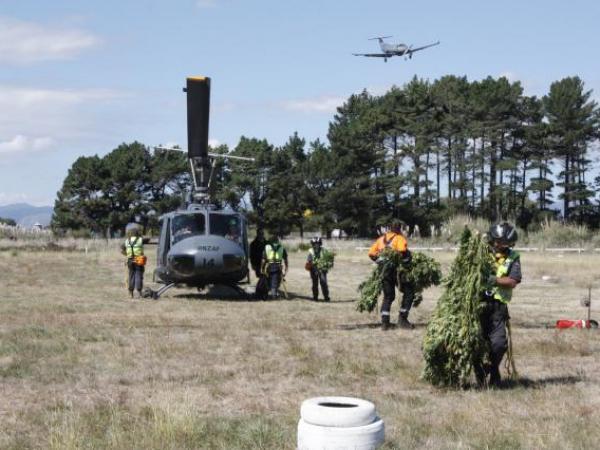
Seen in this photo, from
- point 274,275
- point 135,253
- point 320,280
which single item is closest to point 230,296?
point 274,275

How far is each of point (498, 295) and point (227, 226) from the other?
436 inches

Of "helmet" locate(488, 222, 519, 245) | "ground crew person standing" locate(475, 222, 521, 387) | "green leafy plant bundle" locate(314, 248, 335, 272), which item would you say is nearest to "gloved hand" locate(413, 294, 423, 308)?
"ground crew person standing" locate(475, 222, 521, 387)

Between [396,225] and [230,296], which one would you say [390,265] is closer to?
[396,225]

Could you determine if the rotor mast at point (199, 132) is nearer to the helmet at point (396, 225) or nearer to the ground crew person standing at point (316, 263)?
the ground crew person standing at point (316, 263)

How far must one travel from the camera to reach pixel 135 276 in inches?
748

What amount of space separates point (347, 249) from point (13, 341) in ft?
126

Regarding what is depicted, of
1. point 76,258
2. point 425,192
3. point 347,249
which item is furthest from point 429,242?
point 76,258

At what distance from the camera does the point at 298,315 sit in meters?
15.6

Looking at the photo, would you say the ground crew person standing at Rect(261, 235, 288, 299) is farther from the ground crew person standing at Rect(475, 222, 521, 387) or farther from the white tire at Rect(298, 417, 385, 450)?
the white tire at Rect(298, 417, 385, 450)

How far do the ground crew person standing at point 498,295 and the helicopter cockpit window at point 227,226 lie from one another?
10.8 meters

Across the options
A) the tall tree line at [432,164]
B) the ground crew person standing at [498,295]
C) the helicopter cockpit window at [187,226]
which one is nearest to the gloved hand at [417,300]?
the ground crew person standing at [498,295]

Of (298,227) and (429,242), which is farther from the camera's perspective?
(298,227)

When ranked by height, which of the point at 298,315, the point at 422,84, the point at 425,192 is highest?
the point at 422,84

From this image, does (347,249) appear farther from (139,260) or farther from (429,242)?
(139,260)
